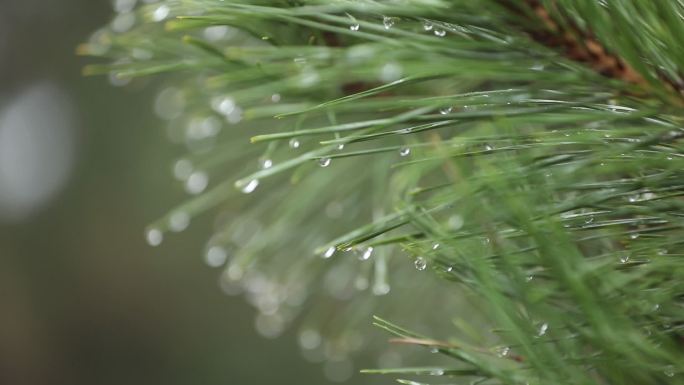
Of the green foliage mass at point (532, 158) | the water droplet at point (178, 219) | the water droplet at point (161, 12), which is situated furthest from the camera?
the water droplet at point (178, 219)

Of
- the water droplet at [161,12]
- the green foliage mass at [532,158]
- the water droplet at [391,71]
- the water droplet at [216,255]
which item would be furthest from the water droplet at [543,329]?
the water droplet at [216,255]

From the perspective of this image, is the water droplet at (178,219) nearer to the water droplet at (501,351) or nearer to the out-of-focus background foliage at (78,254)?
the water droplet at (501,351)

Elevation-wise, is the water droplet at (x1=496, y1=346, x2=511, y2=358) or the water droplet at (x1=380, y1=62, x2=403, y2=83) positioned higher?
A: the water droplet at (x1=380, y1=62, x2=403, y2=83)

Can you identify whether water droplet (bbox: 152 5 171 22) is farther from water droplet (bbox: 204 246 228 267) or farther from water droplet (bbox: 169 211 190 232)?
water droplet (bbox: 204 246 228 267)

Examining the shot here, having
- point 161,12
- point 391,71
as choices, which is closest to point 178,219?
point 161,12

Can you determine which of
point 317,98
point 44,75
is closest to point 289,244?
point 317,98

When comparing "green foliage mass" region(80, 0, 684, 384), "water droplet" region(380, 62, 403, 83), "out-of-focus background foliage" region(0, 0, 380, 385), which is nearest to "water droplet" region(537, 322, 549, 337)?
"green foliage mass" region(80, 0, 684, 384)
